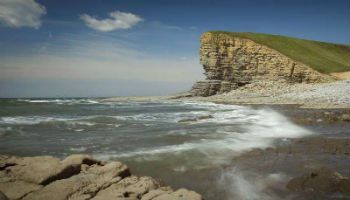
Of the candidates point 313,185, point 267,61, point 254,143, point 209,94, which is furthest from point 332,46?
point 313,185

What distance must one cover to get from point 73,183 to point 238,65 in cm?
4416

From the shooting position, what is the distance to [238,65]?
48.1 metres

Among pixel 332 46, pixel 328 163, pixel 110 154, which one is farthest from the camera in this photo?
pixel 332 46

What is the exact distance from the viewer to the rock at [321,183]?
6416 millimetres

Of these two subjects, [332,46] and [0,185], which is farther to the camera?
[332,46]

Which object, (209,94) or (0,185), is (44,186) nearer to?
(0,185)

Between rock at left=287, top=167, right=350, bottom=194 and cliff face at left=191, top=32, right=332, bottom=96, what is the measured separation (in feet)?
131

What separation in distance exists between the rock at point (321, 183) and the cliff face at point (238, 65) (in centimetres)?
4007

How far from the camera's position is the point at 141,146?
38.3 ft

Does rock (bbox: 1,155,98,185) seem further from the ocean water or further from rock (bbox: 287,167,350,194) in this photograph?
rock (bbox: 287,167,350,194)

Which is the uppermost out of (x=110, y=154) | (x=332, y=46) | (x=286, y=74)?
(x=332, y=46)

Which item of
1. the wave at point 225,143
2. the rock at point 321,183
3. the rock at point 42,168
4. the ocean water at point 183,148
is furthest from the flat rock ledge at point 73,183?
the wave at point 225,143

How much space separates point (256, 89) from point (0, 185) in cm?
4191

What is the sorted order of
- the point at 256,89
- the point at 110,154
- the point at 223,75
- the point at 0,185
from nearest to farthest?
1. the point at 0,185
2. the point at 110,154
3. the point at 256,89
4. the point at 223,75
